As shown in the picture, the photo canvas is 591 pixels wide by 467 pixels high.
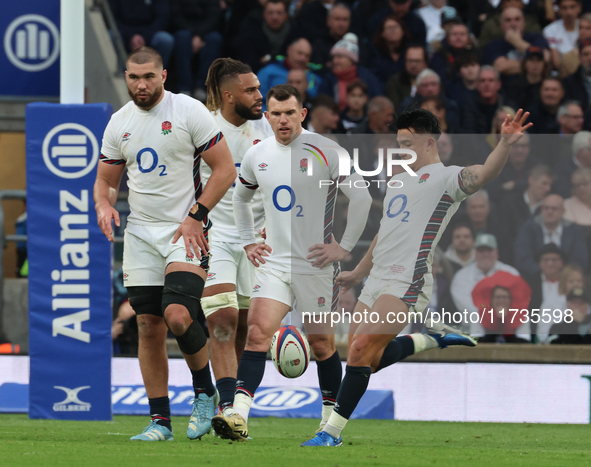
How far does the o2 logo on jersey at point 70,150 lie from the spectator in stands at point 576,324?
4646 mm

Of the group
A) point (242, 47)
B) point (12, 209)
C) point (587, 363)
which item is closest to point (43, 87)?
point (12, 209)

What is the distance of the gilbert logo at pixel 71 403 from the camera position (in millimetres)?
8328

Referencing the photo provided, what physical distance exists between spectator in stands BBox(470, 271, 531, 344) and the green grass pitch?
1230mm

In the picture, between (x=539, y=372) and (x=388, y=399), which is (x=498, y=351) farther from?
(x=388, y=399)

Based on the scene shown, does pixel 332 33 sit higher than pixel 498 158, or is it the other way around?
pixel 332 33

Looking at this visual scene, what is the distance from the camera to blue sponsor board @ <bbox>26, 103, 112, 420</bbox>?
826 centimetres

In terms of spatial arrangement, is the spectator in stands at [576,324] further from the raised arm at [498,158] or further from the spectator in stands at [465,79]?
the raised arm at [498,158]

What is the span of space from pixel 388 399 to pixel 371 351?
3720 millimetres

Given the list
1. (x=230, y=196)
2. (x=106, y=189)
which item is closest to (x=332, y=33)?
(x=230, y=196)

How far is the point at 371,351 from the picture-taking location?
19.2 feet

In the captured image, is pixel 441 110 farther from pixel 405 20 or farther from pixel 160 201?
pixel 160 201

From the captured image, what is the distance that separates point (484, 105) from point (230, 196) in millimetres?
5006

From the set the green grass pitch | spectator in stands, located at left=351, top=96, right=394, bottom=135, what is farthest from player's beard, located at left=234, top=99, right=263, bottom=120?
spectator in stands, located at left=351, top=96, right=394, bottom=135

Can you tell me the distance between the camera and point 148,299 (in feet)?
20.1
